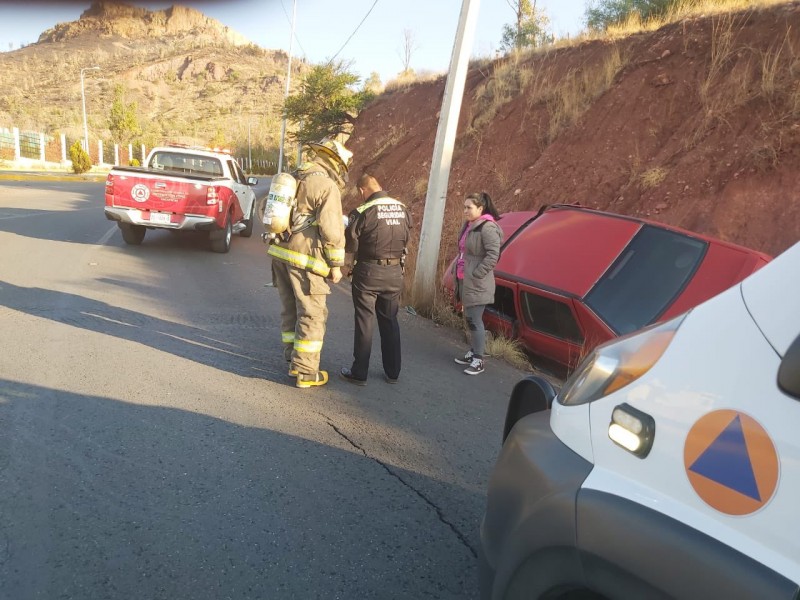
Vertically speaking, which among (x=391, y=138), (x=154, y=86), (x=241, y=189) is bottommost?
(x=241, y=189)

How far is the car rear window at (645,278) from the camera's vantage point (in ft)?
18.6

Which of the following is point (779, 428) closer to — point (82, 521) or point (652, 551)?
point (652, 551)

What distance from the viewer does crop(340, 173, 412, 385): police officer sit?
491 centimetres

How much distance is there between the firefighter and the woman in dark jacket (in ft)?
4.99

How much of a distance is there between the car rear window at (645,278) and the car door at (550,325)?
1.10 feet

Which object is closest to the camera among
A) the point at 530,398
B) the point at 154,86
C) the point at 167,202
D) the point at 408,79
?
the point at 530,398

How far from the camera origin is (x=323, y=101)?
25734 millimetres

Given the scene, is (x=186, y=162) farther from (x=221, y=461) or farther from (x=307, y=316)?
(x=221, y=461)

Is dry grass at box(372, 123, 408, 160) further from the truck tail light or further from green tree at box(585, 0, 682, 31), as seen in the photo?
the truck tail light

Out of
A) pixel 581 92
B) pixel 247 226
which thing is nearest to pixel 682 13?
pixel 581 92

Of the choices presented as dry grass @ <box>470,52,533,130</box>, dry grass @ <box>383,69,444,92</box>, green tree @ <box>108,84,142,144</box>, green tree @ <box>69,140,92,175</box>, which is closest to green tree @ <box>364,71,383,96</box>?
dry grass @ <box>383,69,444,92</box>

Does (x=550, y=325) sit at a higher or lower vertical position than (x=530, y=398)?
Answer: lower

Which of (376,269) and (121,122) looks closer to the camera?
(376,269)

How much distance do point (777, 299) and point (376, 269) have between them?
380 cm
